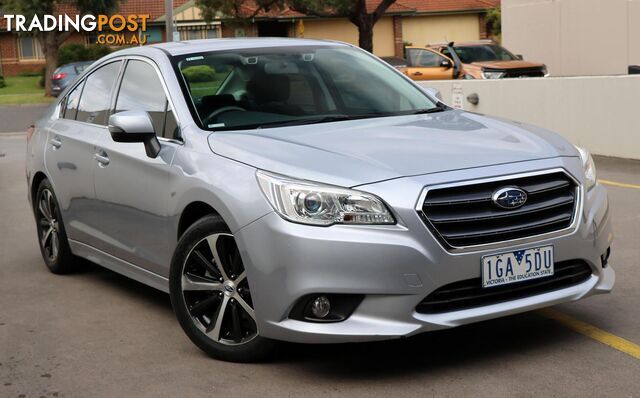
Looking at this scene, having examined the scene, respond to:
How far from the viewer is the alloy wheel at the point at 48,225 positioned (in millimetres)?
7707

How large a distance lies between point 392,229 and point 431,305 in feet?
1.37

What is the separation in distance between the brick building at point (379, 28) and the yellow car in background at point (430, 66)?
3444 centimetres

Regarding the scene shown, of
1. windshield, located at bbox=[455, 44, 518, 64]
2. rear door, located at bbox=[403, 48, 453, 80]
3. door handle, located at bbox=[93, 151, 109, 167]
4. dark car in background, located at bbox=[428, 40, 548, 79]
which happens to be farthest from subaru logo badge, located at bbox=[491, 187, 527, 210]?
windshield, located at bbox=[455, 44, 518, 64]

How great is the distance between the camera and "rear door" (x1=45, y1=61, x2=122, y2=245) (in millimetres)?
6930

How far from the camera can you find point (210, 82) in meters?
6.34

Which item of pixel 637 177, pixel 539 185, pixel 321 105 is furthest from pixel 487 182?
pixel 637 177

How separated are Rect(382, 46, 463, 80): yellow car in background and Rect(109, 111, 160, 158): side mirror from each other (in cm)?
1962

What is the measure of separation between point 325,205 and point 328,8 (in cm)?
4340

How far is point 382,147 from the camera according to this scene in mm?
5191

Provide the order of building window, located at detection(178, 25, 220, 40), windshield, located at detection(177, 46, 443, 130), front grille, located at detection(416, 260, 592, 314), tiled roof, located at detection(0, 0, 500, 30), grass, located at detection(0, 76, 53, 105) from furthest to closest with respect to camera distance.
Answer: tiled roof, located at detection(0, 0, 500, 30), building window, located at detection(178, 25, 220, 40), grass, located at detection(0, 76, 53, 105), windshield, located at detection(177, 46, 443, 130), front grille, located at detection(416, 260, 592, 314)

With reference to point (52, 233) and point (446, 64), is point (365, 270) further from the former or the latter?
point (446, 64)

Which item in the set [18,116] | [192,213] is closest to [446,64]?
[18,116]

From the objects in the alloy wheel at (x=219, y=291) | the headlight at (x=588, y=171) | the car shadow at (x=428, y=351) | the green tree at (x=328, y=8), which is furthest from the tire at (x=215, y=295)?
the green tree at (x=328, y=8)

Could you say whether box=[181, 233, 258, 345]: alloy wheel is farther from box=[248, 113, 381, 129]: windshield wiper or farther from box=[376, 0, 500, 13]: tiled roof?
box=[376, 0, 500, 13]: tiled roof
